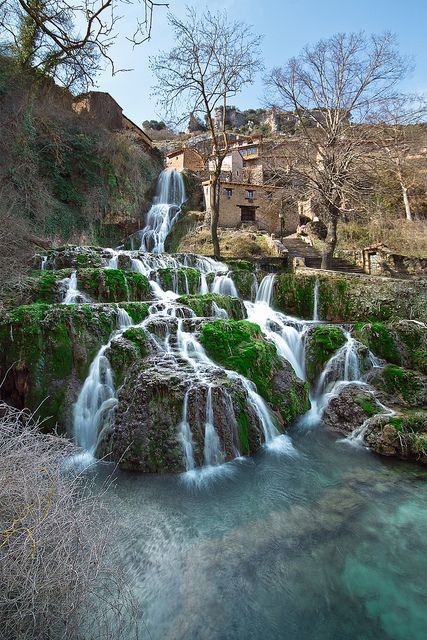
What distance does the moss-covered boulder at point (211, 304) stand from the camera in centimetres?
985

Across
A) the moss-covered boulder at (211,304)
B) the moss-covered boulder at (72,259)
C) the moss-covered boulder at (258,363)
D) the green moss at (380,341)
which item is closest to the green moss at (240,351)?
A: the moss-covered boulder at (258,363)

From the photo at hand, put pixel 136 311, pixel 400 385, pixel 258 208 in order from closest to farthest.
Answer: pixel 400 385 → pixel 136 311 → pixel 258 208

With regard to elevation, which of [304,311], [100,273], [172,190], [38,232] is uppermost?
[172,190]

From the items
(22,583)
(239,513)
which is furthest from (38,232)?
(22,583)

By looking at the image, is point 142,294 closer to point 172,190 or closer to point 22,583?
point 22,583

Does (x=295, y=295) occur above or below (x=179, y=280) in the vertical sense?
below

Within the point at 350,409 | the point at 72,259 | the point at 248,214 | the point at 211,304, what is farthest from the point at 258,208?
the point at 350,409

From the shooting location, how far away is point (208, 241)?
22844mm

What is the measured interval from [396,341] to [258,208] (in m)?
21.5

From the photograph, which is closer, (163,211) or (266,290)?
(266,290)

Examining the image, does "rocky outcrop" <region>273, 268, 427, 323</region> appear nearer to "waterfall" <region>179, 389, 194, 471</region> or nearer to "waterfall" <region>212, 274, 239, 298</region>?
"waterfall" <region>212, 274, 239, 298</region>

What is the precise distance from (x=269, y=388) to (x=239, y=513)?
3.22 m

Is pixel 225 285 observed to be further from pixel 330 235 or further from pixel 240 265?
pixel 330 235

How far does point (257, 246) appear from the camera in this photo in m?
21.8
